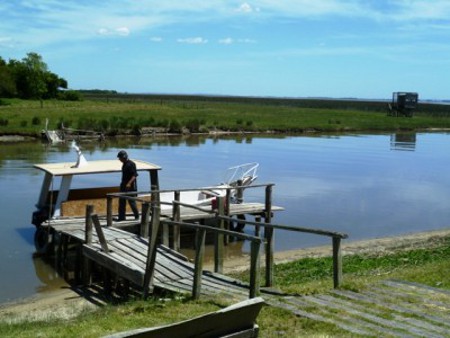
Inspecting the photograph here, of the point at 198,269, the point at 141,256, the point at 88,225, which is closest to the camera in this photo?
the point at 198,269

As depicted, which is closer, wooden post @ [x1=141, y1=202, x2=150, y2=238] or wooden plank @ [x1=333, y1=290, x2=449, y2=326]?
wooden plank @ [x1=333, y1=290, x2=449, y2=326]

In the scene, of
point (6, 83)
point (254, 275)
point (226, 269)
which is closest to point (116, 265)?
point (226, 269)

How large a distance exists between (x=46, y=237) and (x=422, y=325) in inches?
480

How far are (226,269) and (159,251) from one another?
10.1 feet

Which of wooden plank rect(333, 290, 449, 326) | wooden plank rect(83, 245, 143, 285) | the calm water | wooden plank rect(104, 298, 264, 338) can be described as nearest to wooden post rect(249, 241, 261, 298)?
wooden plank rect(333, 290, 449, 326)

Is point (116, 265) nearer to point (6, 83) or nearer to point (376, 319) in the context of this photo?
point (376, 319)

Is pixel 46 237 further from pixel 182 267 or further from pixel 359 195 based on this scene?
pixel 359 195

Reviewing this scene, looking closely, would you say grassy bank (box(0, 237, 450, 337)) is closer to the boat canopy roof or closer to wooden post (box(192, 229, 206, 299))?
wooden post (box(192, 229, 206, 299))

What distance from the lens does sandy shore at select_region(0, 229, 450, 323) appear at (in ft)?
39.2

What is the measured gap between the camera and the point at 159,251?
542 inches

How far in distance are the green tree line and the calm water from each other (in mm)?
49620

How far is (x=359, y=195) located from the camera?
3005cm

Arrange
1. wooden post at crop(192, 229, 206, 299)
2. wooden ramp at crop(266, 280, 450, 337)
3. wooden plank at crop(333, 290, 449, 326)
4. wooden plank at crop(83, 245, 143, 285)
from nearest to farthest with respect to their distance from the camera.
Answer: wooden ramp at crop(266, 280, 450, 337), wooden plank at crop(333, 290, 449, 326), wooden post at crop(192, 229, 206, 299), wooden plank at crop(83, 245, 143, 285)

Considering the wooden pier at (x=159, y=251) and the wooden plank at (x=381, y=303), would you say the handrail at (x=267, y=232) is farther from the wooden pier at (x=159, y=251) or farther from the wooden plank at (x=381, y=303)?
the wooden plank at (x=381, y=303)
